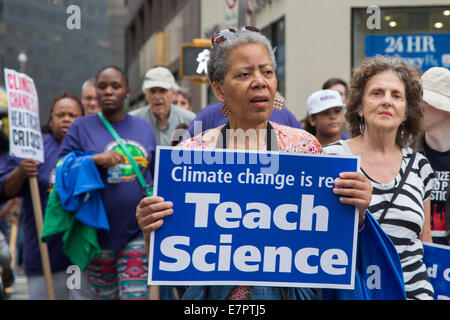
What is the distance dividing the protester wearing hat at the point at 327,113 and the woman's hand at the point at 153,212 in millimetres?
3810

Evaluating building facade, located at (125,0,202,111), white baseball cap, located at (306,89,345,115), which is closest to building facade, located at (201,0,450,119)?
building facade, located at (125,0,202,111)

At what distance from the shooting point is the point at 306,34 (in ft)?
47.8

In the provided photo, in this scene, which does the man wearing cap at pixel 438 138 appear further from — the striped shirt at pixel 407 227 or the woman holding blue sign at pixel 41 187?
the woman holding blue sign at pixel 41 187

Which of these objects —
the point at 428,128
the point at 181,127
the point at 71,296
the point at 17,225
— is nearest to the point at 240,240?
the point at 428,128

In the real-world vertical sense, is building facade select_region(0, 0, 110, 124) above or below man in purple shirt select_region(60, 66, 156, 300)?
above

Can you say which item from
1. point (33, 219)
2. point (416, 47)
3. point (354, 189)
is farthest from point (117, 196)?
point (416, 47)

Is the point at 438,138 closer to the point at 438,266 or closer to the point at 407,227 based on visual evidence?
the point at 438,266

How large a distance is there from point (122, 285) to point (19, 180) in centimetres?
154

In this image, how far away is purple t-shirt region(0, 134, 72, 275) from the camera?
663cm

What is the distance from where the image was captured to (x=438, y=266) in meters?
4.30

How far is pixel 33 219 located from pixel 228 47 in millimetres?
4063

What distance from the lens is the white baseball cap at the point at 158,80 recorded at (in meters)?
8.56

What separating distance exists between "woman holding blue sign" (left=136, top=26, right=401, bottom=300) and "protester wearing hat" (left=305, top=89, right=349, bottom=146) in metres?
3.47

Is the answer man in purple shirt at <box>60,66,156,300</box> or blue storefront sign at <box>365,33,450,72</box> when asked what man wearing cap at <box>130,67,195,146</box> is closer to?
man in purple shirt at <box>60,66,156,300</box>
